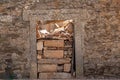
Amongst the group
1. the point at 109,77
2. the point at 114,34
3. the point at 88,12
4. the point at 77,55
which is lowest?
the point at 109,77

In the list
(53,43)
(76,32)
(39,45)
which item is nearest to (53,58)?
(53,43)

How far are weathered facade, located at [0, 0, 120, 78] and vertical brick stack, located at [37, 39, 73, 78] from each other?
0.93ft

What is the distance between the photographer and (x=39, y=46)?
9.43 metres

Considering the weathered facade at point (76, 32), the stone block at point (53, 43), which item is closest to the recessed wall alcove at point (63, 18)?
the weathered facade at point (76, 32)

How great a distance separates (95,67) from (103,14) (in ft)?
4.88

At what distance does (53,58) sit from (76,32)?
38.6 inches

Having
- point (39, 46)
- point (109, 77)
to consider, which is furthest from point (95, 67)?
point (39, 46)

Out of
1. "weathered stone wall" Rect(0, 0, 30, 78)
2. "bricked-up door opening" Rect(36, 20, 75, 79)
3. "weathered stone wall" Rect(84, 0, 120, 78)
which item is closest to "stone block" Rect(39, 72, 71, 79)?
"bricked-up door opening" Rect(36, 20, 75, 79)

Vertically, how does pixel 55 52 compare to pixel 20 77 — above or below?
above

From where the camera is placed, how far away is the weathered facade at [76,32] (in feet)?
30.3

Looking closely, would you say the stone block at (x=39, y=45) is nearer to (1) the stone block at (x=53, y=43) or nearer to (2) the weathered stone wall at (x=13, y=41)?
(1) the stone block at (x=53, y=43)

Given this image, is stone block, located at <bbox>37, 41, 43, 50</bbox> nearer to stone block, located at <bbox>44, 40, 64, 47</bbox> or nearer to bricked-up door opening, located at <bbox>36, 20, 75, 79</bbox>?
bricked-up door opening, located at <bbox>36, 20, 75, 79</bbox>

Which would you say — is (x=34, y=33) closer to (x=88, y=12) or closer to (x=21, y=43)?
(x=21, y=43)

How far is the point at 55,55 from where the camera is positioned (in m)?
9.45
